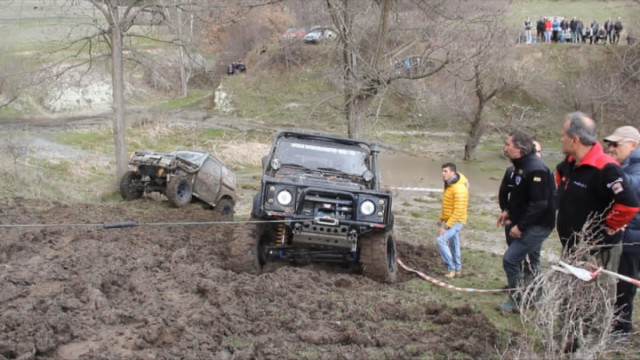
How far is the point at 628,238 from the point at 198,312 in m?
4.04

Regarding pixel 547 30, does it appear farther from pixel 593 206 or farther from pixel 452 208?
pixel 593 206

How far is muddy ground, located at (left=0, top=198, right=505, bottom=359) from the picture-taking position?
520 cm

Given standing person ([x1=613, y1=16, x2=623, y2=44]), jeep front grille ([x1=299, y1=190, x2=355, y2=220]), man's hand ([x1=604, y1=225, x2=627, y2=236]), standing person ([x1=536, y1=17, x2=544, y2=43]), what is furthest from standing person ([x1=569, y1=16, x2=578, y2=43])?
man's hand ([x1=604, y1=225, x2=627, y2=236])

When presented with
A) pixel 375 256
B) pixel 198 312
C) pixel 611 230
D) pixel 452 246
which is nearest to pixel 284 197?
pixel 375 256

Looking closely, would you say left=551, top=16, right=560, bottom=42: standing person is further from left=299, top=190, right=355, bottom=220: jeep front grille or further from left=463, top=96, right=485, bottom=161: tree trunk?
left=299, top=190, right=355, bottom=220: jeep front grille

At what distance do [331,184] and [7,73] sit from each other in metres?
29.4

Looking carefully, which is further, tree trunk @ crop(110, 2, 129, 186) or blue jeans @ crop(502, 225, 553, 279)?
tree trunk @ crop(110, 2, 129, 186)

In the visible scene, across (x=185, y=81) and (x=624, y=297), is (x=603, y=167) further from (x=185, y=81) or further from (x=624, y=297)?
(x=185, y=81)

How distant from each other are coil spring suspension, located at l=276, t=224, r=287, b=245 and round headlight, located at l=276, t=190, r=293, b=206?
1.27 ft

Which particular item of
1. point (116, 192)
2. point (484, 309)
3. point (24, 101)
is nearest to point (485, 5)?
point (116, 192)

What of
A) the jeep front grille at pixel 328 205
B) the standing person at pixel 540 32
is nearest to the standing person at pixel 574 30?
the standing person at pixel 540 32

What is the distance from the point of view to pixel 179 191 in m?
13.6

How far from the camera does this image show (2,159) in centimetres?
1741

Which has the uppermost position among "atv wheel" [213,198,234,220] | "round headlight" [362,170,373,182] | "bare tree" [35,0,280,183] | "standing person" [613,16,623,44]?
"standing person" [613,16,623,44]
